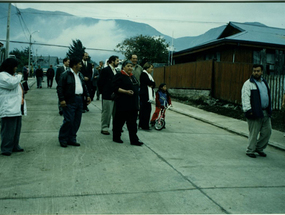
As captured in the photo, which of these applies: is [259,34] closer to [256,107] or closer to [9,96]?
[256,107]

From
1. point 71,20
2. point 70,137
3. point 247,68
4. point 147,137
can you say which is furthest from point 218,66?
point 70,137

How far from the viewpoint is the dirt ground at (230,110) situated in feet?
38.4

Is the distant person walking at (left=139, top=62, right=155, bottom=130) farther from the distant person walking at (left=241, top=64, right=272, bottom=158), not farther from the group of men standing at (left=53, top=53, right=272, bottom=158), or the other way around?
the distant person walking at (left=241, top=64, right=272, bottom=158)

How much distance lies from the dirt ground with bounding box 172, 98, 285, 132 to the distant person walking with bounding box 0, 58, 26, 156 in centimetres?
796

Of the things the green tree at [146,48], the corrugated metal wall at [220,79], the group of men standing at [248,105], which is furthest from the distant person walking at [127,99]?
the green tree at [146,48]

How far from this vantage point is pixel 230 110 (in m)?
14.9

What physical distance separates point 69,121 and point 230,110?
9.29 meters

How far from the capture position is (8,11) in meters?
23.7

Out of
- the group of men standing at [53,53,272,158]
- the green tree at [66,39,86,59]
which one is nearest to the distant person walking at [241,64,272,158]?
the group of men standing at [53,53,272,158]

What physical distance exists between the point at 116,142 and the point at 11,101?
2526 mm

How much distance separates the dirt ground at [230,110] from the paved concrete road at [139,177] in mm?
3479

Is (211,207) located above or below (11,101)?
below

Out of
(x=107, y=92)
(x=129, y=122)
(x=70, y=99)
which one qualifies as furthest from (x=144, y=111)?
(x=70, y=99)

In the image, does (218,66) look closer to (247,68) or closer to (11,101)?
(247,68)
